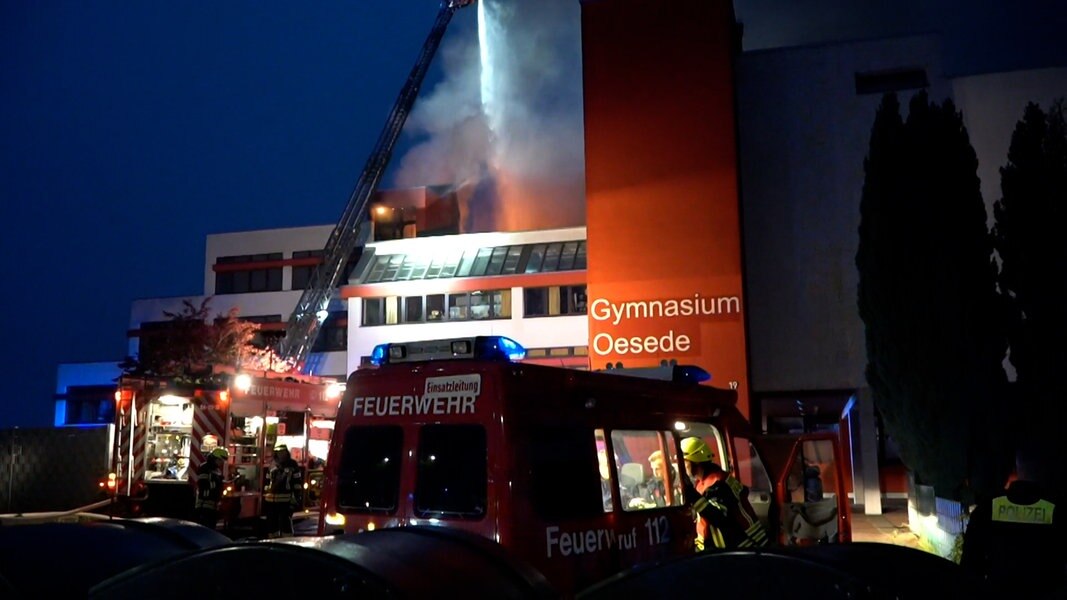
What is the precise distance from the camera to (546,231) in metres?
30.7

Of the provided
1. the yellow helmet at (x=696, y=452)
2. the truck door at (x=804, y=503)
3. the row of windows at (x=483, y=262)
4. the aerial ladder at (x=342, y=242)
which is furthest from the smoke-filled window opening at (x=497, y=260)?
the yellow helmet at (x=696, y=452)

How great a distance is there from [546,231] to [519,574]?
90.4ft

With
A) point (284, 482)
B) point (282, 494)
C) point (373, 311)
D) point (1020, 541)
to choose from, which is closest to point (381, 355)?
point (1020, 541)

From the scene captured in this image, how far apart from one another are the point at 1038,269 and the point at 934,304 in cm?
143

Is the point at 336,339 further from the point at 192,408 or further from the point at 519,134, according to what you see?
the point at 192,408

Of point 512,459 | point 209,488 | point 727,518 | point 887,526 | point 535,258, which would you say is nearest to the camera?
point 512,459

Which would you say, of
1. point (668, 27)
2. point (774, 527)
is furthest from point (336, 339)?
point (774, 527)

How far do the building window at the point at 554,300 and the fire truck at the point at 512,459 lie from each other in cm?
2246

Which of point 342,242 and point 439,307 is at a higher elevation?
point 342,242

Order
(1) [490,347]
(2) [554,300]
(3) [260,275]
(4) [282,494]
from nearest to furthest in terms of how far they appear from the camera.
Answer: (1) [490,347]
(4) [282,494]
(2) [554,300]
(3) [260,275]

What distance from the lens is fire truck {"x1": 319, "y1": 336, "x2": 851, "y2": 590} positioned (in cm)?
538

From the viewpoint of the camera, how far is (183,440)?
15000 millimetres

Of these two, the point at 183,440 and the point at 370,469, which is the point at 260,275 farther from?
the point at 370,469

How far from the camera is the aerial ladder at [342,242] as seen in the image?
111 ft
